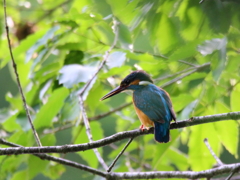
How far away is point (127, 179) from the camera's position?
1.91m

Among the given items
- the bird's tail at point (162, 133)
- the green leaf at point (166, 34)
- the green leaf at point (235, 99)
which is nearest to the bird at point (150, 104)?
the bird's tail at point (162, 133)

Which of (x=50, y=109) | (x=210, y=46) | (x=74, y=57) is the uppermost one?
(x=210, y=46)

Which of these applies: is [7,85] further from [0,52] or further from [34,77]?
[34,77]

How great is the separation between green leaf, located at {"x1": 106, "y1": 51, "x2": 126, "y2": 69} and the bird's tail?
1.41 ft

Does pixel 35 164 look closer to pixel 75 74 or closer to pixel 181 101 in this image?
pixel 75 74

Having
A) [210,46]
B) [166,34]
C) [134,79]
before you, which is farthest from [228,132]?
[166,34]

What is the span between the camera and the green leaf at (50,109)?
2.44m

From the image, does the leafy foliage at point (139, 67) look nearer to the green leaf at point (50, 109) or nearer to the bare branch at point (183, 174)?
the green leaf at point (50, 109)

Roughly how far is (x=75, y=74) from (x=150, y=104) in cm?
51

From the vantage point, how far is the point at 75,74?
7.60 feet

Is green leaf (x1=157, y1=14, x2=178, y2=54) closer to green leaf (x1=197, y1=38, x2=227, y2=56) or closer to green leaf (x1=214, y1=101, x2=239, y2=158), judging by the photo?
green leaf (x1=197, y1=38, x2=227, y2=56)

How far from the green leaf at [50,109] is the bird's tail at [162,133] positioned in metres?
0.68

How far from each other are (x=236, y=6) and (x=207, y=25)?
0.33 feet

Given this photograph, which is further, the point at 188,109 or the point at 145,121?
the point at 145,121
